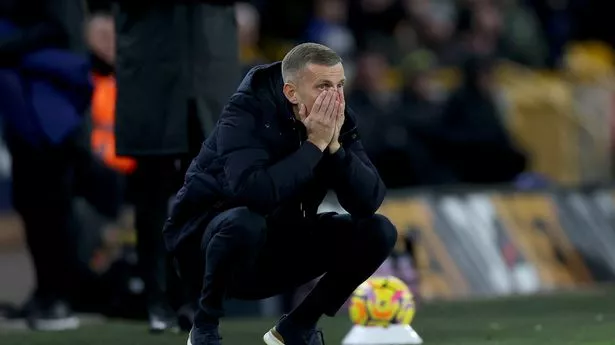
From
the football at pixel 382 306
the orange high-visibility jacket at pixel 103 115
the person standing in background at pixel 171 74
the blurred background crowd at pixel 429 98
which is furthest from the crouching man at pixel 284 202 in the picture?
the orange high-visibility jacket at pixel 103 115

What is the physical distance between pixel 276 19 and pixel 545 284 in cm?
413

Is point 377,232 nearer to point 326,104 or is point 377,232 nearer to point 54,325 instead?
point 326,104

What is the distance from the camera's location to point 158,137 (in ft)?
30.7

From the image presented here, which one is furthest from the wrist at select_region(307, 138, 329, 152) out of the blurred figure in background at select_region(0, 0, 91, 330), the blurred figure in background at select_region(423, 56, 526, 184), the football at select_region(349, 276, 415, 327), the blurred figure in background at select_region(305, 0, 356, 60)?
the blurred figure in background at select_region(305, 0, 356, 60)

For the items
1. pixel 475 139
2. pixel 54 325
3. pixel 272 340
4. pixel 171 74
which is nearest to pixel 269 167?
pixel 272 340

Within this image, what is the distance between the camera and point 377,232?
759 cm

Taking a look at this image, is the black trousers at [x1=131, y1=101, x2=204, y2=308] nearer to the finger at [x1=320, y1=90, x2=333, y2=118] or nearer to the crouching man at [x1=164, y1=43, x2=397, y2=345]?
the crouching man at [x1=164, y1=43, x2=397, y2=345]

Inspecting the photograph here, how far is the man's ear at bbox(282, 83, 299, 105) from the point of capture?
754 cm

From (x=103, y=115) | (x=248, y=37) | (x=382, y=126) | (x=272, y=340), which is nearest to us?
(x=272, y=340)

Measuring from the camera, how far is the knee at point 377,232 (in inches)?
299

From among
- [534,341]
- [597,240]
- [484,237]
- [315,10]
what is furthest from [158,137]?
[315,10]

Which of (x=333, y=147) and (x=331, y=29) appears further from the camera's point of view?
(x=331, y=29)

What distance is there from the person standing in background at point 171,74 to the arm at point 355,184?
191 centimetres

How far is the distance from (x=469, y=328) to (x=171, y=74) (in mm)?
2168
